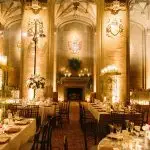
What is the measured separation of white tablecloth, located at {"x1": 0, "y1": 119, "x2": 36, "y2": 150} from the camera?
3.66 meters

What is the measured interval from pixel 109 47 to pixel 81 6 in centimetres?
888

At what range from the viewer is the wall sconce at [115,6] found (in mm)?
12344

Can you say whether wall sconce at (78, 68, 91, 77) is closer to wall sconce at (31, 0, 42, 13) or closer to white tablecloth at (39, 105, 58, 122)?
wall sconce at (31, 0, 42, 13)

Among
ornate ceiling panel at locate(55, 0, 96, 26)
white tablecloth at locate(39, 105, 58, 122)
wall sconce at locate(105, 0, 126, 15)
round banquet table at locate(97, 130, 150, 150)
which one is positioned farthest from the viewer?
ornate ceiling panel at locate(55, 0, 96, 26)

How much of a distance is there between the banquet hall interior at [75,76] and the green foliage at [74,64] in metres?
0.08

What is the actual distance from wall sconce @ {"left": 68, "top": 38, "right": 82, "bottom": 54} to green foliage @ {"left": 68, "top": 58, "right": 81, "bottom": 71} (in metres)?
0.75

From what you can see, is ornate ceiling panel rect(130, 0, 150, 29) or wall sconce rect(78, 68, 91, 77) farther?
wall sconce rect(78, 68, 91, 77)

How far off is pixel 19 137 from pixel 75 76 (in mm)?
17479

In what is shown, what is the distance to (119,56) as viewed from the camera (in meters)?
12.5

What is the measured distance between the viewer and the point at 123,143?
318 cm

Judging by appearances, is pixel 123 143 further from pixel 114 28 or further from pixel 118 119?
pixel 114 28

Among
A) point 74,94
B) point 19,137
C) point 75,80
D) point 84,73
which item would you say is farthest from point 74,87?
point 19,137

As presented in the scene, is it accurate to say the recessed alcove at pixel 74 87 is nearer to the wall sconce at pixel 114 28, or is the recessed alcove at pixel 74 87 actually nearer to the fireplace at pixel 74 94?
the fireplace at pixel 74 94

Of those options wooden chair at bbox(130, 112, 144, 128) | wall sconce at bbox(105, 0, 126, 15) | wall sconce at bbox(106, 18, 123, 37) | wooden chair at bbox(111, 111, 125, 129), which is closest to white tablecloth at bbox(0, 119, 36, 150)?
wooden chair at bbox(111, 111, 125, 129)
